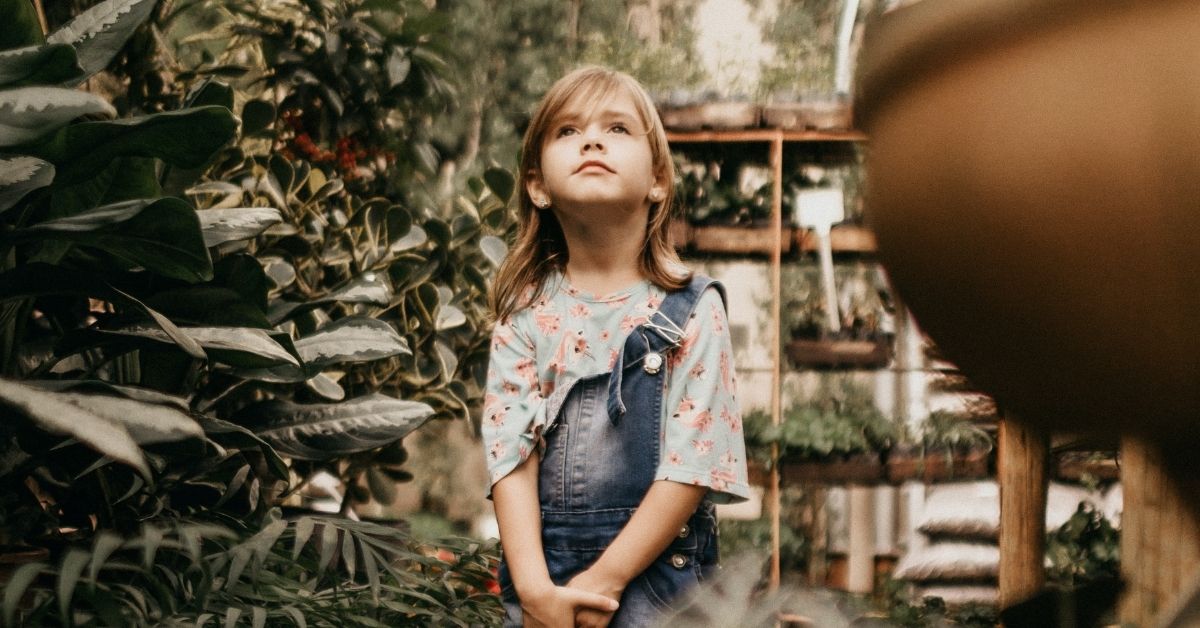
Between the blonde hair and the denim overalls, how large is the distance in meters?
0.10

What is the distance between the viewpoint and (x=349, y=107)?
96.7 inches

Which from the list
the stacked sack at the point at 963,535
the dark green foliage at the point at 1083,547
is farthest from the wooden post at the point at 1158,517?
the stacked sack at the point at 963,535

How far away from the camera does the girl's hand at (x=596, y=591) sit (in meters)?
1.14

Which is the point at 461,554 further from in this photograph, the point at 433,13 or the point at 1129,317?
the point at 1129,317

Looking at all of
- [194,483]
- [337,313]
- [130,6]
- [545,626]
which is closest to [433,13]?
[337,313]

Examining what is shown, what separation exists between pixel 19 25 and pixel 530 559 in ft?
2.63

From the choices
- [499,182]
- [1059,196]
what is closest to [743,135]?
[499,182]

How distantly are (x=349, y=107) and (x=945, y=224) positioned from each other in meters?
2.34

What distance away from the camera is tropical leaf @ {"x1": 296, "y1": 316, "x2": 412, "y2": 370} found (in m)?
1.50

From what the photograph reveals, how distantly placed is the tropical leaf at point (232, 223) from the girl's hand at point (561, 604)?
1.99 feet

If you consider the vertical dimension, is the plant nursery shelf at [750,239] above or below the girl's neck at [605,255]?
below

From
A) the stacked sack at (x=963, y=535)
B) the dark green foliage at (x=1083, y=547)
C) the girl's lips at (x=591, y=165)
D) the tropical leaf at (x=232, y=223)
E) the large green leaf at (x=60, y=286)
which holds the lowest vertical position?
the stacked sack at (x=963, y=535)

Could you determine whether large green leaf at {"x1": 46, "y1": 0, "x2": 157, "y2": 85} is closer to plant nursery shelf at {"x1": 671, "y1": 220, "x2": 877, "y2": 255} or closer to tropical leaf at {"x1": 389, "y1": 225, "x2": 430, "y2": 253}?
tropical leaf at {"x1": 389, "y1": 225, "x2": 430, "y2": 253}

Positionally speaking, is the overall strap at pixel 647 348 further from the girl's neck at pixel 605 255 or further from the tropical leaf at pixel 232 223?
the tropical leaf at pixel 232 223
